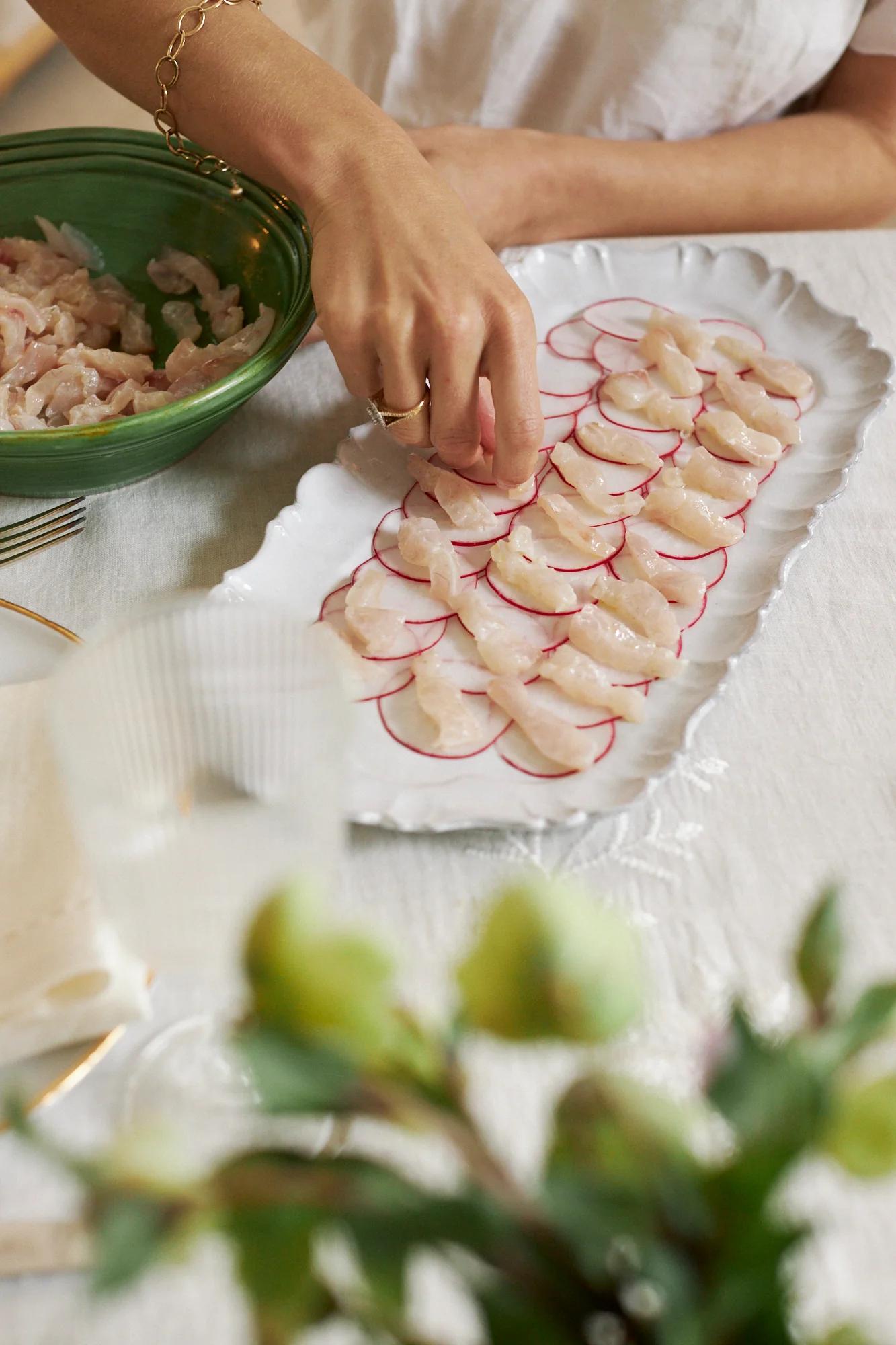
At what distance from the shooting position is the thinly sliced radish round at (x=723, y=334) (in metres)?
0.98

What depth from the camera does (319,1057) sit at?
239mm

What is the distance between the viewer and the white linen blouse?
115 cm

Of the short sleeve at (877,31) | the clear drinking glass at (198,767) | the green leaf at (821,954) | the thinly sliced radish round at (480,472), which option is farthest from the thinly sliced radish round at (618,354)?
the green leaf at (821,954)

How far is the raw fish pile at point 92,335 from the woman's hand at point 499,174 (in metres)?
0.25

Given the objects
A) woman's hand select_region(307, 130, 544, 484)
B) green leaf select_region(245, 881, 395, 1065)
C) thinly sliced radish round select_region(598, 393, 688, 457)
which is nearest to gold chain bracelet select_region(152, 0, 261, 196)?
woman's hand select_region(307, 130, 544, 484)

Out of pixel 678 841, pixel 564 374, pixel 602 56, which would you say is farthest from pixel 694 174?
pixel 678 841

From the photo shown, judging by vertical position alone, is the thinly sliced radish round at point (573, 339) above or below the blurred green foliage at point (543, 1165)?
below

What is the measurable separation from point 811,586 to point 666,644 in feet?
0.44

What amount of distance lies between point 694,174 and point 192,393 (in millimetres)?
604

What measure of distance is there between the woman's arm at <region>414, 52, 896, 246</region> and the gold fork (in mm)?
469

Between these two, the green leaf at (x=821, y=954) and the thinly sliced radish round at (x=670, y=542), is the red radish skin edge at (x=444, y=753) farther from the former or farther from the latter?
the green leaf at (x=821, y=954)

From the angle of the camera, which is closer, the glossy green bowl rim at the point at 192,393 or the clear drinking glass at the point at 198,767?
the clear drinking glass at the point at 198,767

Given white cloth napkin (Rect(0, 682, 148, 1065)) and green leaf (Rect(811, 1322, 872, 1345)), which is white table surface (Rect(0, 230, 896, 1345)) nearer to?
white cloth napkin (Rect(0, 682, 148, 1065))

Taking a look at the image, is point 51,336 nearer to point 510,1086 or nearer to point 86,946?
point 86,946
